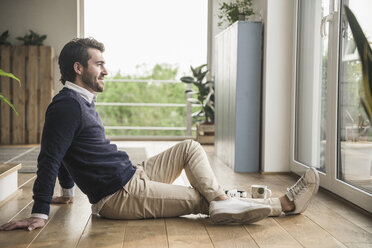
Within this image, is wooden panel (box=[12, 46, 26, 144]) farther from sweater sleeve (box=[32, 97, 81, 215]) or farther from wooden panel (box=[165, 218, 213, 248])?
wooden panel (box=[165, 218, 213, 248])

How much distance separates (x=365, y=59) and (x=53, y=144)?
1411 mm

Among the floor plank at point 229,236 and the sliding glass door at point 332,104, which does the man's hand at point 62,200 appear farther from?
the sliding glass door at point 332,104

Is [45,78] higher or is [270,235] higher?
[45,78]

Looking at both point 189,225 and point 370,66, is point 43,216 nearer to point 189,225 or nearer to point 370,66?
point 189,225

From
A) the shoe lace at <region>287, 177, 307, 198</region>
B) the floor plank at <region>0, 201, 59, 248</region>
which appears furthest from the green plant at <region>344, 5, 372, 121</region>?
the floor plank at <region>0, 201, 59, 248</region>

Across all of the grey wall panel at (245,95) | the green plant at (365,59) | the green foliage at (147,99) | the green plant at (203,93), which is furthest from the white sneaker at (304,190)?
the green foliage at (147,99)

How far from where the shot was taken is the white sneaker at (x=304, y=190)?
2.50m

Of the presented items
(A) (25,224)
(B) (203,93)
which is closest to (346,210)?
(A) (25,224)

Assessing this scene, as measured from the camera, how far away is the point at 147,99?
309 inches

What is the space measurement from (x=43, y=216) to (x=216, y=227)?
83 cm

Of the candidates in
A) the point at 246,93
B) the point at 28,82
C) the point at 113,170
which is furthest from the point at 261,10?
the point at 28,82

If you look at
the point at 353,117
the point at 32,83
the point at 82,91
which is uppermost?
the point at 32,83

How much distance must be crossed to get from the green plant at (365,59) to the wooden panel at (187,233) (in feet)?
2.93

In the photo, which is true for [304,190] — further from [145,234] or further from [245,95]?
[245,95]
